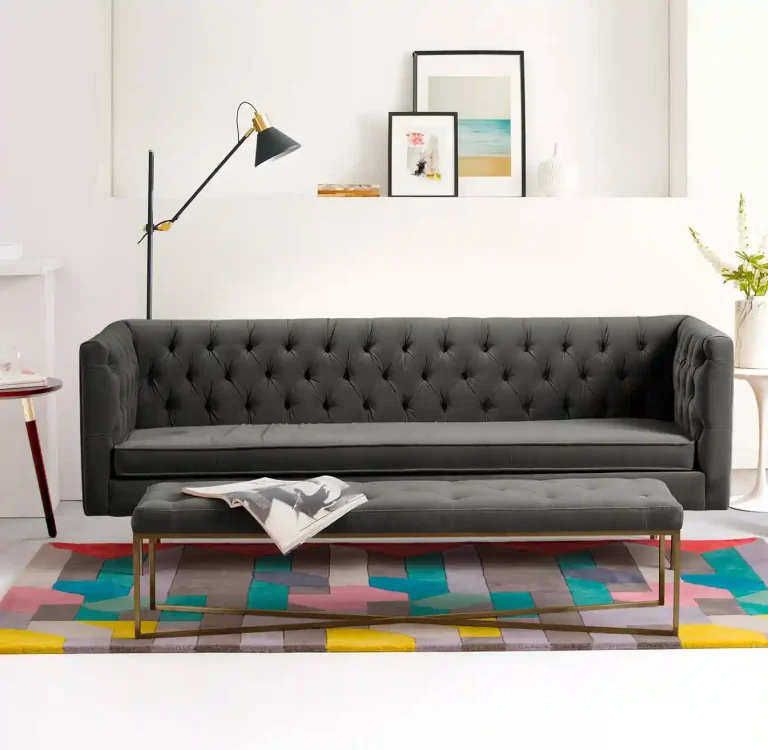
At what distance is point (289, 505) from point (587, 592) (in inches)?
39.1

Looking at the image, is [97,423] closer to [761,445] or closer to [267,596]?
[267,596]

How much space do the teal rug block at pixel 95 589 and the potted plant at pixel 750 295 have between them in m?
2.61

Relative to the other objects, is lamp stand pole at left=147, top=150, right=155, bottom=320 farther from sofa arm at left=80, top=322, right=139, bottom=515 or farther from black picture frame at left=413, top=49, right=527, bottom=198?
black picture frame at left=413, top=49, right=527, bottom=198

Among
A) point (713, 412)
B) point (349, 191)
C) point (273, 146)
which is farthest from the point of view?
point (349, 191)

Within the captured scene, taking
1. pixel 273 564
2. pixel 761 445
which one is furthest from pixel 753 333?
pixel 273 564

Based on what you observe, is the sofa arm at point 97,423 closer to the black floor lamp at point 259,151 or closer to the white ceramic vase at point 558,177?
the black floor lamp at point 259,151

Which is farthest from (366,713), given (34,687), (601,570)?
(601,570)

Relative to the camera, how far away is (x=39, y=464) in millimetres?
4016

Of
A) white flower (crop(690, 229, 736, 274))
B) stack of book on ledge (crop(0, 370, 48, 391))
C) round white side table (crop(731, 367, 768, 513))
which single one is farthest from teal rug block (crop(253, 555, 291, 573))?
white flower (crop(690, 229, 736, 274))

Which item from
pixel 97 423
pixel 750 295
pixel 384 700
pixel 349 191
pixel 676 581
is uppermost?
pixel 349 191

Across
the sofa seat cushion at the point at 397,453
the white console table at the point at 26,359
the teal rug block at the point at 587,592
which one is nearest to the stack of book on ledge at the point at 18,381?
the white console table at the point at 26,359

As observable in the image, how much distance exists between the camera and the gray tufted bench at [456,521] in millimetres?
2912

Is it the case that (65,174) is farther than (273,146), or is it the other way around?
(65,174)

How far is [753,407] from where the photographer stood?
4918 mm
